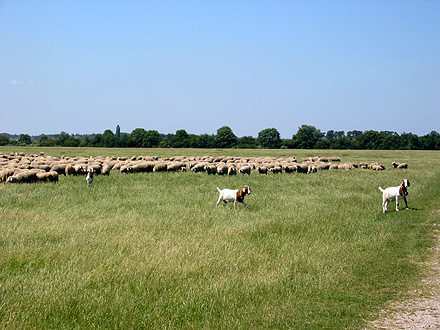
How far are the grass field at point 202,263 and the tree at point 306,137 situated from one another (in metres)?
122

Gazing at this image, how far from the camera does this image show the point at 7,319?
5590 mm

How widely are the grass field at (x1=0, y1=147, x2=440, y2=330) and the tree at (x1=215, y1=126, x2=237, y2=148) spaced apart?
394 ft

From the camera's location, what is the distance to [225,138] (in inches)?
5335

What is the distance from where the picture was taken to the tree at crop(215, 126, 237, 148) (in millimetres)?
135375

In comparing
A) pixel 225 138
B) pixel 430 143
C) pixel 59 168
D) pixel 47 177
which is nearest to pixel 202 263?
pixel 47 177

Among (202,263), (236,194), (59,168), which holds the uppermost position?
(236,194)

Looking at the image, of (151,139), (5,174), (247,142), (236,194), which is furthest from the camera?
(247,142)

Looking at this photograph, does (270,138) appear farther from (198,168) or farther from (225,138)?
(198,168)

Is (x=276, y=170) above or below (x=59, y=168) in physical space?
below

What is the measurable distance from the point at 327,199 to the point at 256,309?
12.5 m

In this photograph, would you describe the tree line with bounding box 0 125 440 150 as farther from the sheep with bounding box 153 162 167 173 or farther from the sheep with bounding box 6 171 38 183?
the sheep with bounding box 6 171 38 183

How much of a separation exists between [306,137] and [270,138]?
42.6 feet

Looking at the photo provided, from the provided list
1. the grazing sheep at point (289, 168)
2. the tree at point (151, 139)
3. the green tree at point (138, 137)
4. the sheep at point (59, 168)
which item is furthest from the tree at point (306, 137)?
the sheep at point (59, 168)

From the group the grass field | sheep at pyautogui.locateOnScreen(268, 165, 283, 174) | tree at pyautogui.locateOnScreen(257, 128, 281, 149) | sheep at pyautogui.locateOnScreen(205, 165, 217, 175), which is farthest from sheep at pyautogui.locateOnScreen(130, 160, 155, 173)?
tree at pyautogui.locateOnScreen(257, 128, 281, 149)
